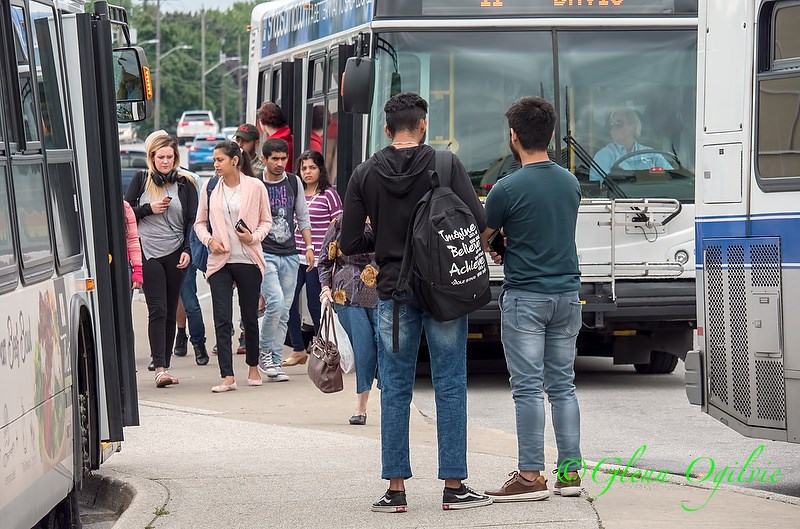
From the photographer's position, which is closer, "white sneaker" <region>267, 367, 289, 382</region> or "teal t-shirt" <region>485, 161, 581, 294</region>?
"teal t-shirt" <region>485, 161, 581, 294</region>

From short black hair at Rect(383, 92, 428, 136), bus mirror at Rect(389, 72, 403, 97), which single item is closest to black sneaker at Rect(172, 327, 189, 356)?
bus mirror at Rect(389, 72, 403, 97)

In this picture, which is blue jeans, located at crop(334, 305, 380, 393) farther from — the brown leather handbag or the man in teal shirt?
the man in teal shirt

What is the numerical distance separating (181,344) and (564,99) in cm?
468

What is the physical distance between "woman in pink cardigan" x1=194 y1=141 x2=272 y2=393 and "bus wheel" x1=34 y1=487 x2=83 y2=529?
14.9ft

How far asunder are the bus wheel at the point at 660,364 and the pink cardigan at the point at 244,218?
3670 mm

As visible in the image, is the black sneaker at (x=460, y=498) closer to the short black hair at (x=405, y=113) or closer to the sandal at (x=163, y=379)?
the short black hair at (x=405, y=113)

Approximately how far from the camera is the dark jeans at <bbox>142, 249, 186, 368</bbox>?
39.1 ft

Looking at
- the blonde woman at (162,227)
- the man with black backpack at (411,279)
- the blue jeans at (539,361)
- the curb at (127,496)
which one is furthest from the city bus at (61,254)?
the blonde woman at (162,227)

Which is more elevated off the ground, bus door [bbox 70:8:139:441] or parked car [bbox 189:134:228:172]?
bus door [bbox 70:8:139:441]

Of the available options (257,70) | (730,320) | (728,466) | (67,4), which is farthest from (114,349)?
(257,70)

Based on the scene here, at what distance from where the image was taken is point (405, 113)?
685 cm

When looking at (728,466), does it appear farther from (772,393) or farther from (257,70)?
(257,70)

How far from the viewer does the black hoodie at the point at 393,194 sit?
6.81 metres

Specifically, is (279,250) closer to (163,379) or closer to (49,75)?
(163,379)
